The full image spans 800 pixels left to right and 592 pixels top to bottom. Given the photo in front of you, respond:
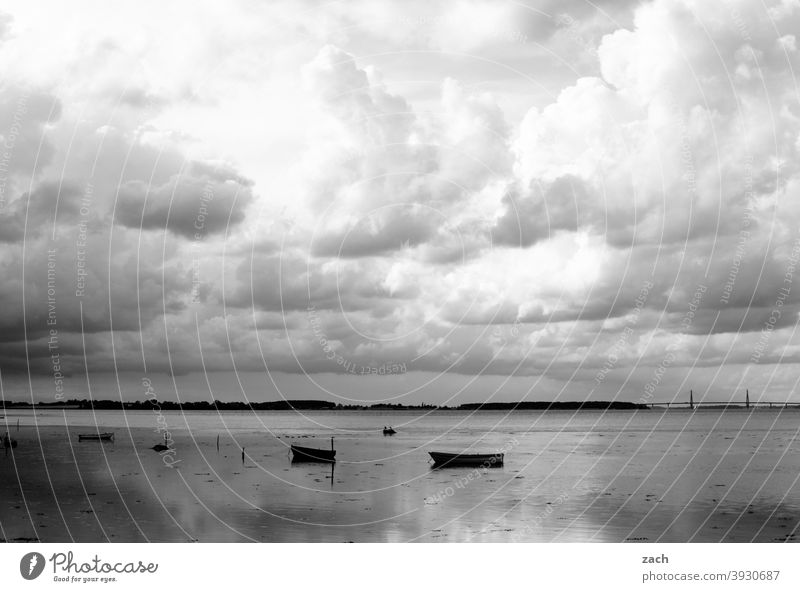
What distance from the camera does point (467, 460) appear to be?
74.8 m

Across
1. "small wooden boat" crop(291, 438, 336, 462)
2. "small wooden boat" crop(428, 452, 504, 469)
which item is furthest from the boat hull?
"small wooden boat" crop(428, 452, 504, 469)

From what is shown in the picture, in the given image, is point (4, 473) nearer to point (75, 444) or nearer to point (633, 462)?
point (75, 444)

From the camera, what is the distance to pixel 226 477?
2331 inches

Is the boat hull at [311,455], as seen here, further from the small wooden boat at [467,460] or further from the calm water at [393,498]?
the small wooden boat at [467,460]

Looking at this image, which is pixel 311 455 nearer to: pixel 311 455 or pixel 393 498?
pixel 311 455

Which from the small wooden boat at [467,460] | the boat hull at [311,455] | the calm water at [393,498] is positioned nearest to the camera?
the calm water at [393,498]

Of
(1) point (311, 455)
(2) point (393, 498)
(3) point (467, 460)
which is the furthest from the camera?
(3) point (467, 460)

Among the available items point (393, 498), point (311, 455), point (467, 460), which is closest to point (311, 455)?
point (311, 455)

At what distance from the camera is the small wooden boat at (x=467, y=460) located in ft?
235

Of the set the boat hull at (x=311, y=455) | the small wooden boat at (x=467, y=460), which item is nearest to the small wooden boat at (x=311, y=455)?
the boat hull at (x=311, y=455)

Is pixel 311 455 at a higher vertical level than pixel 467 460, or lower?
higher

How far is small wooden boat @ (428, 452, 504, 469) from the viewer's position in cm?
7175

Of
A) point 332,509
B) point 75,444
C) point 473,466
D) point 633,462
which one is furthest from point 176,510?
point 75,444
